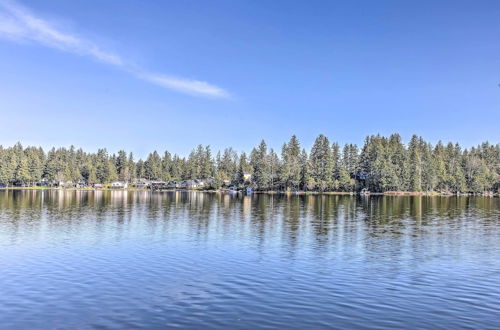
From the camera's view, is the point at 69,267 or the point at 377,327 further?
the point at 69,267

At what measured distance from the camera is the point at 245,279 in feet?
76.7

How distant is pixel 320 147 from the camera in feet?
646

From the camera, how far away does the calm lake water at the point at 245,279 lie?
16.8 meters

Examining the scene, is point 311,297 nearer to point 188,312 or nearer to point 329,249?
point 188,312

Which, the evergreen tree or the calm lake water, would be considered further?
the evergreen tree

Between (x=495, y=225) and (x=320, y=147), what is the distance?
14366 cm

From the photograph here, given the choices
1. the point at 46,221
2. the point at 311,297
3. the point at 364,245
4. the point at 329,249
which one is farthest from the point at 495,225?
the point at 46,221

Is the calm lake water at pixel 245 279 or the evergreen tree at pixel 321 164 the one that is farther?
the evergreen tree at pixel 321 164

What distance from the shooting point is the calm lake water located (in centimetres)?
1684

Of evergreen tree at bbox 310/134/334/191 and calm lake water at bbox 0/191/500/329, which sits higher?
evergreen tree at bbox 310/134/334/191

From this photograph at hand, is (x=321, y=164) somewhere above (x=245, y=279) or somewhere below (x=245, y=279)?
above

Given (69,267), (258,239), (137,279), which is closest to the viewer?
(137,279)

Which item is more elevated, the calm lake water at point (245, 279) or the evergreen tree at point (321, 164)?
the evergreen tree at point (321, 164)

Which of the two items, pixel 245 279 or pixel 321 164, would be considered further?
pixel 321 164
